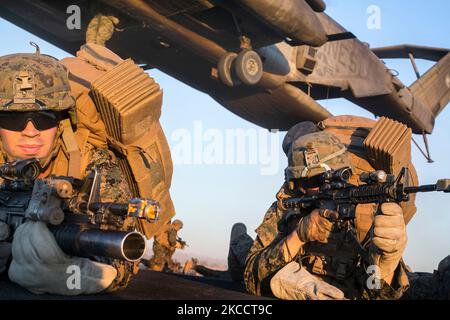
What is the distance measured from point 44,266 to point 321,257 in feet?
7.61

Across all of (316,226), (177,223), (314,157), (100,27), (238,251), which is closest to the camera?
(316,226)

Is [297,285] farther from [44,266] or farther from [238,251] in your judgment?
[238,251]

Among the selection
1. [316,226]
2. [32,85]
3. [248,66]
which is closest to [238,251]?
[316,226]

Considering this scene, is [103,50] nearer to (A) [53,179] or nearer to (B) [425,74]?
(A) [53,179]

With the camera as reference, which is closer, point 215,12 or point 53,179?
point 53,179

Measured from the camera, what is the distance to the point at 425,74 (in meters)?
20.5

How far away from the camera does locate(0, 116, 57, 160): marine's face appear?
13.3ft

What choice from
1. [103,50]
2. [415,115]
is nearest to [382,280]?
[103,50]

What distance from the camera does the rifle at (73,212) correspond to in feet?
9.32

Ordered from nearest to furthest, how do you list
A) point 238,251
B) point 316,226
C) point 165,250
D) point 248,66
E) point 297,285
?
point 297,285 < point 316,226 < point 238,251 < point 165,250 < point 248,66

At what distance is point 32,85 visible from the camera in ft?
13.3

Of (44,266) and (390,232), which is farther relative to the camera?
(390,232)

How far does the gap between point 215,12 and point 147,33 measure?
1.60 metres
